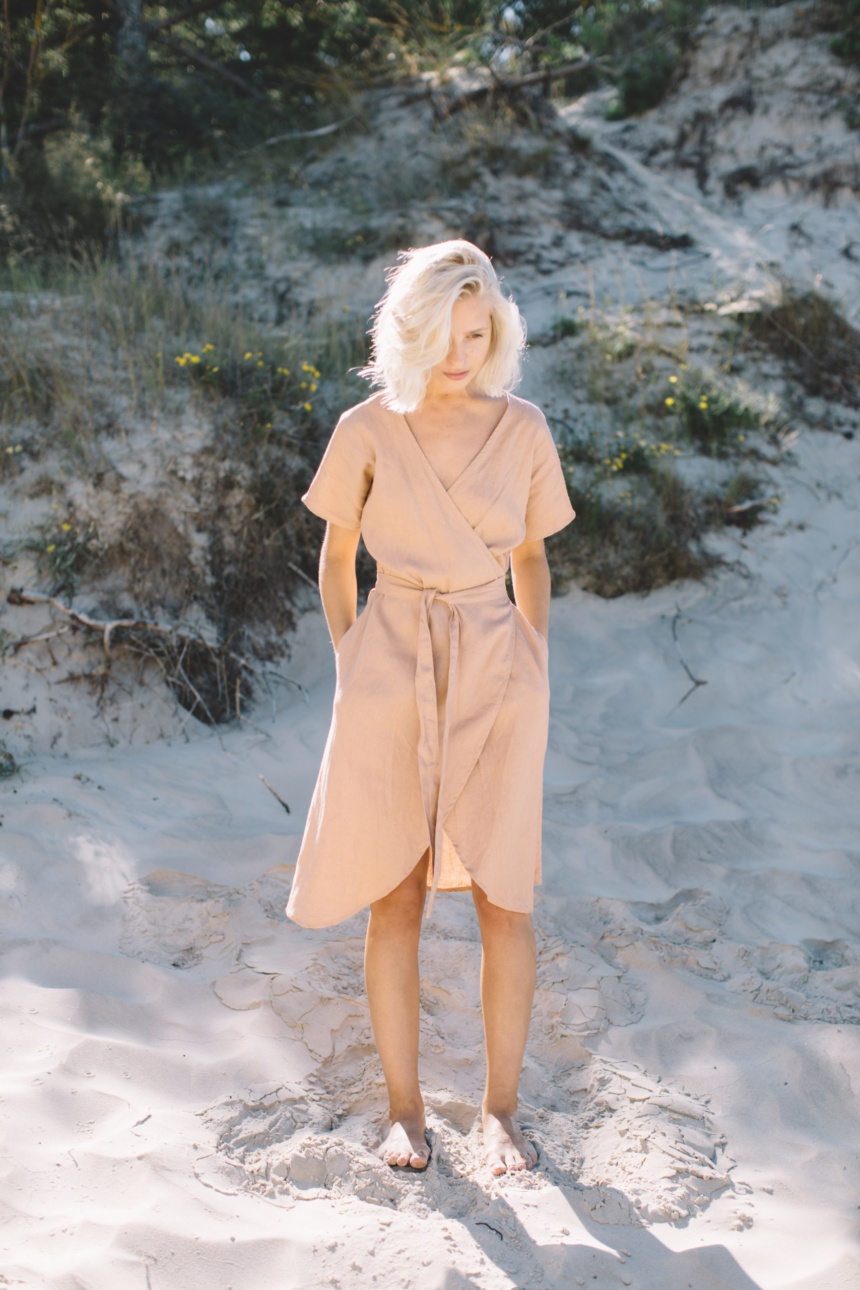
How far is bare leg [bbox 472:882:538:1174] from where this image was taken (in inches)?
95.6

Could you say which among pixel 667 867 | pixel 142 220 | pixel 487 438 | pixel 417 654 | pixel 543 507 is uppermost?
pixel 142 220

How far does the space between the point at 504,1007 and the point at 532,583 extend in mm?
996

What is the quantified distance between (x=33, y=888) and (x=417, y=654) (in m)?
1.74

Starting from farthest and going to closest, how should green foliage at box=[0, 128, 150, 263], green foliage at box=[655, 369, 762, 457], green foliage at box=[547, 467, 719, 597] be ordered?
green foliage at box=[0, 128, 150, 263], green foliage at box=[655, 369, 762, 457], green foliage at box=[547, 467, 719, 597]

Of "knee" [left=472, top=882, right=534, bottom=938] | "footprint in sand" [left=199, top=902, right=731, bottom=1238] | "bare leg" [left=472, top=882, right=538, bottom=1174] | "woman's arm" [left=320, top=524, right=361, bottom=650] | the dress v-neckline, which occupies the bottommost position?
"footprint in sand" [left=199, top=902, right=731, bottom=1238]

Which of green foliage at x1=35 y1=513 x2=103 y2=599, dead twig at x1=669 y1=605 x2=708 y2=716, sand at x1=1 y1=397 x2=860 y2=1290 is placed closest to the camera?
sand at x1=1 y1=397 x2=860 y2=1290

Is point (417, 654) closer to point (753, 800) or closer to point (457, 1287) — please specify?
point (457, 1287)

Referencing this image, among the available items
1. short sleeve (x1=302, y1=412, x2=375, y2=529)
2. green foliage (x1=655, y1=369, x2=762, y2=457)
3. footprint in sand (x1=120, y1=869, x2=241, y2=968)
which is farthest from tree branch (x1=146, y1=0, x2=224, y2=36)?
short sleeve (x1=302, y1=412, x2=375, y2=529)

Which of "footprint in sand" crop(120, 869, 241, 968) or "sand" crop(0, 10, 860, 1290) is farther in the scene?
"footprint in sand" crop(120, 869, 241, 968)

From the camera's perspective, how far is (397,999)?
2428mm

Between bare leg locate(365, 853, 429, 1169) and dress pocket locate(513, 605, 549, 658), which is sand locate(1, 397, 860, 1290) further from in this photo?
dress pocket locate(513, 605, 549, 658)

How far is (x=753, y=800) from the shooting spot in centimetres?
411

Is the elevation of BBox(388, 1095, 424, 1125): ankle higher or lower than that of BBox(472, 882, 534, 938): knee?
lower

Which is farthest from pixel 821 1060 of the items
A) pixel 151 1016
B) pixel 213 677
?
pixel 213 677
